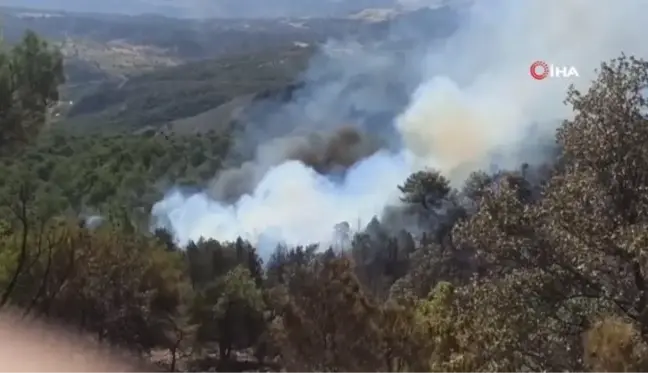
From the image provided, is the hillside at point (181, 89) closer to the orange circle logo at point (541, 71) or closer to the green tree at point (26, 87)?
the orange circle logo at point (541, 71)

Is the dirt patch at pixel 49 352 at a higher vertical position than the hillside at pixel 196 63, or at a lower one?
lower

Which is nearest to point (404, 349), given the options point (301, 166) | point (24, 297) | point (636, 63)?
point (24, 297)

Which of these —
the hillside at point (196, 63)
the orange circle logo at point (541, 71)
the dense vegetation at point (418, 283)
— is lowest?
the dense vegetation at point (418, 283)

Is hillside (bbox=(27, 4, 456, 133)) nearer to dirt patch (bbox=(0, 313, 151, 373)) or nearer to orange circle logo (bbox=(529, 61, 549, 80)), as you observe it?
orange circle logo (bbox=(529, 61, 549, 80))

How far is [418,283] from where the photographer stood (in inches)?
675

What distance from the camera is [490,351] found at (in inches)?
165

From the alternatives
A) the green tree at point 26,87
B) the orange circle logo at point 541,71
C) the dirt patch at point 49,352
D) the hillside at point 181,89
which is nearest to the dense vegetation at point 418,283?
the green tree at point 26,87

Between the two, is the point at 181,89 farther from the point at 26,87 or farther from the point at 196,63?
the point at 26,87

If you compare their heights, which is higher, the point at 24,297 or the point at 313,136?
the point at 313,136

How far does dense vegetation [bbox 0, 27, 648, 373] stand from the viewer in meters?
4.12

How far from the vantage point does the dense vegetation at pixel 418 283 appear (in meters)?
4.12

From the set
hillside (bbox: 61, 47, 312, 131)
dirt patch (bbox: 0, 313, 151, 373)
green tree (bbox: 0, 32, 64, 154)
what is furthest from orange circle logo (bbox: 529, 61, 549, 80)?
dirt patch (bbox: 0, 313, 151, 373)

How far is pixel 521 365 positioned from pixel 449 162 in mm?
28777

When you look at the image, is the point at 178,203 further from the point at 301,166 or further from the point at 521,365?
the point at 521,365
